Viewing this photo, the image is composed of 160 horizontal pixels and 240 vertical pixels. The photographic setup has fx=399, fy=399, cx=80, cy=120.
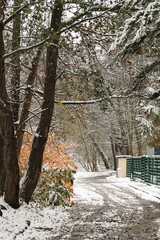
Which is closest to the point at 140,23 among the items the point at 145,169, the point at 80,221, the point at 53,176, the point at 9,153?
the point at 9,153

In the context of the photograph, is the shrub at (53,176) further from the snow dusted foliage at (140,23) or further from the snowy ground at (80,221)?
the snow dusted foliage at (140,23)

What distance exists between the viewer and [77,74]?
10.2 m

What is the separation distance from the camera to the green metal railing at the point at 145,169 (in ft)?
63.2

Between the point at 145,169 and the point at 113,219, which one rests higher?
the point at 145,169

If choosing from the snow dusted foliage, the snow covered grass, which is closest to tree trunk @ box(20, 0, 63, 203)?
the snow covered grass

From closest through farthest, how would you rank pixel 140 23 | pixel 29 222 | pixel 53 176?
pixel 140 23 < pixel 29 222 < pixel 53 176

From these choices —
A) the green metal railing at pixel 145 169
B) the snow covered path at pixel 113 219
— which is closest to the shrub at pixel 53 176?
the snow covered path at pixel 113 219

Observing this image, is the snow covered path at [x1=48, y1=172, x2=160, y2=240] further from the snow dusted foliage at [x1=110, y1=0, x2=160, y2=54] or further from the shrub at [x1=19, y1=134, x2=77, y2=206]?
the snow dusted foliage at [x1=110, y1=0, x2=160, y2=54]

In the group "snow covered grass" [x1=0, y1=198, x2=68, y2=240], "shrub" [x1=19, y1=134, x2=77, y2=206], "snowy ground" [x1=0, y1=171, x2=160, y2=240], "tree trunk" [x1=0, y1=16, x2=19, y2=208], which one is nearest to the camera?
"snow covered grass" [x1=0, y1=198, x2=68, y2=240]

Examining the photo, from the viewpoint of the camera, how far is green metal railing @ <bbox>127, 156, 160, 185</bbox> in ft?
63.2

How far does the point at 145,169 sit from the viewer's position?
21.7m

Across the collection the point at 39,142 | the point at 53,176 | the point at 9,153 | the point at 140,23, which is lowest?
the point at 53,176

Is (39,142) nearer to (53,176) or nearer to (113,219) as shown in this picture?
(53,176)

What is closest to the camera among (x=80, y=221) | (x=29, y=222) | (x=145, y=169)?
(x=29, y=222)
